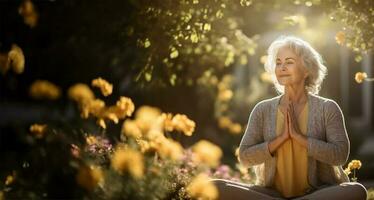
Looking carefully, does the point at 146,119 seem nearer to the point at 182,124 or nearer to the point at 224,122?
the point at 182,124

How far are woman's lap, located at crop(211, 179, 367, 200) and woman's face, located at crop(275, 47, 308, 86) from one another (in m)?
0.71

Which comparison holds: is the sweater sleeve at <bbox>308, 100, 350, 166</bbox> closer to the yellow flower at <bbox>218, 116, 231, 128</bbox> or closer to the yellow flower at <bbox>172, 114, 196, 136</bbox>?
the yellow flower at <bbox>172, 114, 196, 136</bbox>

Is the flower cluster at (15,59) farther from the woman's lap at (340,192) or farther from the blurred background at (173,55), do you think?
the woman's lap at (340,192)

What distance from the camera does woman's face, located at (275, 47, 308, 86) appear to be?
5.15 meters

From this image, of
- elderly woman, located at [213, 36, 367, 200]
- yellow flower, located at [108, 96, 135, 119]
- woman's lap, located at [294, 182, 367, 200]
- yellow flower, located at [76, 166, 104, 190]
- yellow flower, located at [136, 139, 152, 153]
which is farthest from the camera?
yellow flower, located at [108, 96, 135, 119]

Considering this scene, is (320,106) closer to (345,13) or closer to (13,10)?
(345,13)

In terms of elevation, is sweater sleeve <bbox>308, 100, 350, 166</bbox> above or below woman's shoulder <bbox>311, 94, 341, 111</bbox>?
below

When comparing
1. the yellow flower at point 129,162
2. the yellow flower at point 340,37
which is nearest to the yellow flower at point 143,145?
the yellow flower at point 129,162

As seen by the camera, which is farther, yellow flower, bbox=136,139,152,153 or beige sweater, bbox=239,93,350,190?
beige sweater, bbox=239,93,350,190

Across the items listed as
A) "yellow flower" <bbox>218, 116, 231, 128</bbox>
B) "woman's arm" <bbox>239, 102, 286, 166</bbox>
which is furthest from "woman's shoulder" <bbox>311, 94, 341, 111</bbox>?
"yellow flower" <bbox>218, 116, 231, 128</bbox>

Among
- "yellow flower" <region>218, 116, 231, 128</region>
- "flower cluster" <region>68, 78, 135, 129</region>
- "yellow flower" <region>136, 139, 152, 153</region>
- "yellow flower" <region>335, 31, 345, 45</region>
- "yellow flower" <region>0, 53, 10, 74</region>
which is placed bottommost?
"yellow flower" <region>136, 139, 152, 153</region>

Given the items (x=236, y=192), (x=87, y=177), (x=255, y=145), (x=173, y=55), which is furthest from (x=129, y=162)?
(x=173, y=55)

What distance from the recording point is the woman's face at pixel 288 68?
5152 mm

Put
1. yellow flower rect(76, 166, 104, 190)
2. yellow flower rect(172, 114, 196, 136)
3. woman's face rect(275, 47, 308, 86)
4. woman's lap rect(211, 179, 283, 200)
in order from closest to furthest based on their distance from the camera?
yellow flower rect(76, 166, 104, 190) < woman's lap rect(211, 179, 283, 200) < woman's face rect(275, 47, 308, 86) < yellow flower rect(172, 114, 196, 136)
